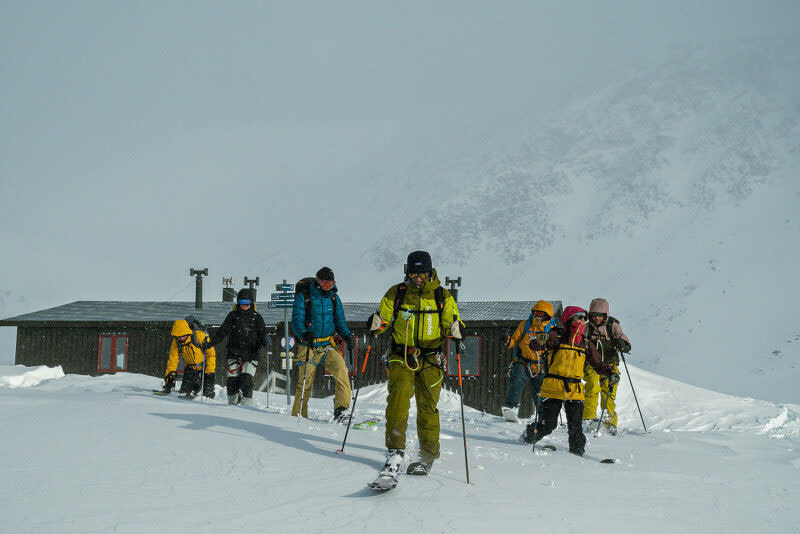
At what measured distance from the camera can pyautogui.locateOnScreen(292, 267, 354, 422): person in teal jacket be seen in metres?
9.54

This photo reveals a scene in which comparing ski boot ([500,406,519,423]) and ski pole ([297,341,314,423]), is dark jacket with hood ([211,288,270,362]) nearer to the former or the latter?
ski pole ([297,341,314,423])

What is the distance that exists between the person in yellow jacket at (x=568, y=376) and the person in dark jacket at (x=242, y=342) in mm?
4839

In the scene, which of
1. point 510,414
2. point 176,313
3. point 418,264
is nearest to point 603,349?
point 510,414

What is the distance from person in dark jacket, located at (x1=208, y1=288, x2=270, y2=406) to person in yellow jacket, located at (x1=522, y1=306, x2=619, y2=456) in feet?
15.9

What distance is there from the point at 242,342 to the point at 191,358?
1.27 m

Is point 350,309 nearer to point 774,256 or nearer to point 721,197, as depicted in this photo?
point 774,256

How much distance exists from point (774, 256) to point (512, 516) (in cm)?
10420

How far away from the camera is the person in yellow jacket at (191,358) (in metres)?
12.2

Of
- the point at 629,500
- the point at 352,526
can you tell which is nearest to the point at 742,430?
the point at 629,500

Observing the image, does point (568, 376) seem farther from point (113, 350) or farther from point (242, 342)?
point (113, 350)

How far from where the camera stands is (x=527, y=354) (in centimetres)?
1095

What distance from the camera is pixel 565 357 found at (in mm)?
8320

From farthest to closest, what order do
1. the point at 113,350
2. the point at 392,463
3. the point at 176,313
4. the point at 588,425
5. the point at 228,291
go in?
the point at 228,291 → the point at 176,313 → the point at 113,350 → the point at 588,425 → the point at 392,463

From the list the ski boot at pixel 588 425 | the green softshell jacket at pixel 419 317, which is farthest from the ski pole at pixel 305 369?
the ski boot at pixel 588 425
